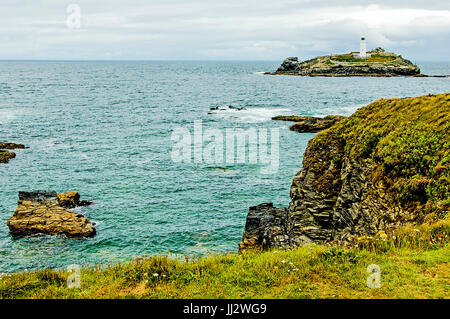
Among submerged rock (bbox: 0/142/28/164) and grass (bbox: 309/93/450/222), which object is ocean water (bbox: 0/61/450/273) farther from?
grass (bbox: 309/93/450/222)

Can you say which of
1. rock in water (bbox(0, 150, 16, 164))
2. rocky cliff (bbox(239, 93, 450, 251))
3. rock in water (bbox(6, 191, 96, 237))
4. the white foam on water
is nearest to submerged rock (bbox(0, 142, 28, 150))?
rock in water (bbox(0, 150, 16, 164))

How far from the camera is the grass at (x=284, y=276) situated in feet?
28.1

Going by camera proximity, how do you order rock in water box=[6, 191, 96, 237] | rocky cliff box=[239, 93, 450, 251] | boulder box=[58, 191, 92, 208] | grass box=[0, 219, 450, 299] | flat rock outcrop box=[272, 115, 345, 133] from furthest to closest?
flat rock outcrop box=[272, 115, 345, 133], boulder box=[58, 191, 92, 208], rock in water box=[6, 191, 96, 237], rocky cliff box=[239, 93, 450, 251], grass box=[0, 219, 450, 299]

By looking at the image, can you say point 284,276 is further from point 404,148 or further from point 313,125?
point 313,125

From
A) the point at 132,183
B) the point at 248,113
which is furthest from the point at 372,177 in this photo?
the point at 248,113

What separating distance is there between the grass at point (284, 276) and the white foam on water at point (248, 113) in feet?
214

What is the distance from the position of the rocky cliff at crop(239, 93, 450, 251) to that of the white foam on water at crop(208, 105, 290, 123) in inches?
2201

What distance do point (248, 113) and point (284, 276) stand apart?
3069 inches

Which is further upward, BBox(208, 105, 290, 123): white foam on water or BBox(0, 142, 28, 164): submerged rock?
BBox(208, 105, 290, 123): white foam on water

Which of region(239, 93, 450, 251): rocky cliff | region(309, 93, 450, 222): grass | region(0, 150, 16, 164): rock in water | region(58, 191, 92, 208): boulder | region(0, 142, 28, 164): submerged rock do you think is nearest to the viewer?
region(309, 93, 450, 222): grass

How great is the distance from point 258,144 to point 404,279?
45620 mm

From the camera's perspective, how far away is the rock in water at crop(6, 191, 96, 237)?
26375 millimetres

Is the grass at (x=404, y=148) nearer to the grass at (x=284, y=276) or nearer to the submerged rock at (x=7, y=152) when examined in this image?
the grass at (x=284, y=276)
